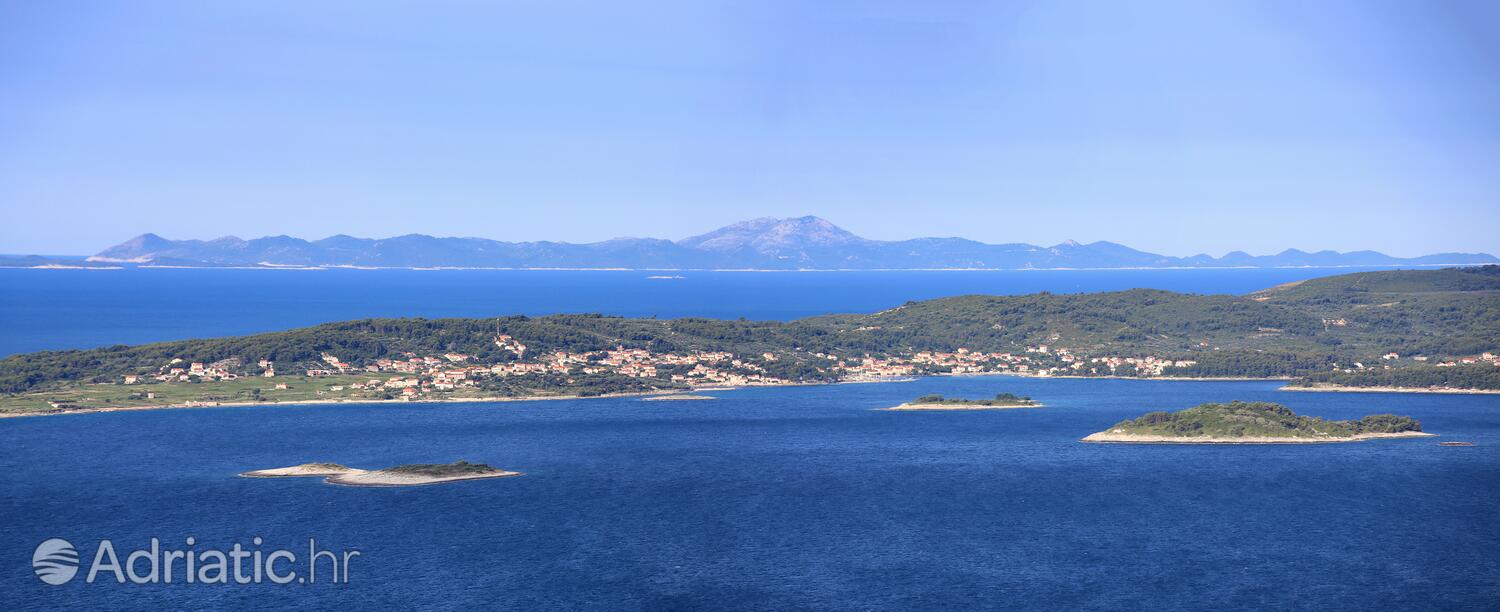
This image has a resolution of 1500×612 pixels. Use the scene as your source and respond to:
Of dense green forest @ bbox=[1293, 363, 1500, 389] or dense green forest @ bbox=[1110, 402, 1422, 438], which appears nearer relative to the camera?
dense green forest @ bbox=[1110, 402, 1422, 438]

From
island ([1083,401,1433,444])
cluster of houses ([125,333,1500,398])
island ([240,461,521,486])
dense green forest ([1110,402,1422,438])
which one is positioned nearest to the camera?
island ([240,461,521,486])

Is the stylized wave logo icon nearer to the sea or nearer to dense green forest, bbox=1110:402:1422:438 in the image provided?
the sea

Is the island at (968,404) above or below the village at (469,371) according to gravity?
below

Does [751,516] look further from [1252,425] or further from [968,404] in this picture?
[968,404]

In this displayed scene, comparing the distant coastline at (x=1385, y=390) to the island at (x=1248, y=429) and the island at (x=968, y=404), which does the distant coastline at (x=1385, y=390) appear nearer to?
the island at (x=968, y=404)

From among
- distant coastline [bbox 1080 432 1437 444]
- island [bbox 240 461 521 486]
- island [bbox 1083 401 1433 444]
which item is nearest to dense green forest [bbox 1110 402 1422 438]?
island [bbox 1083 401 1433 444]

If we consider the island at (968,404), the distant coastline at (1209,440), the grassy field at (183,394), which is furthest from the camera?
the island at (968,404)

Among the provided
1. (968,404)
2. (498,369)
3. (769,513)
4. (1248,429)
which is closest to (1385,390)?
(968,404)

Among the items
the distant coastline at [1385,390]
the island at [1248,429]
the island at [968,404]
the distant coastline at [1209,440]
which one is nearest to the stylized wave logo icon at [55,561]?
the distant coastline at [1209,440]
